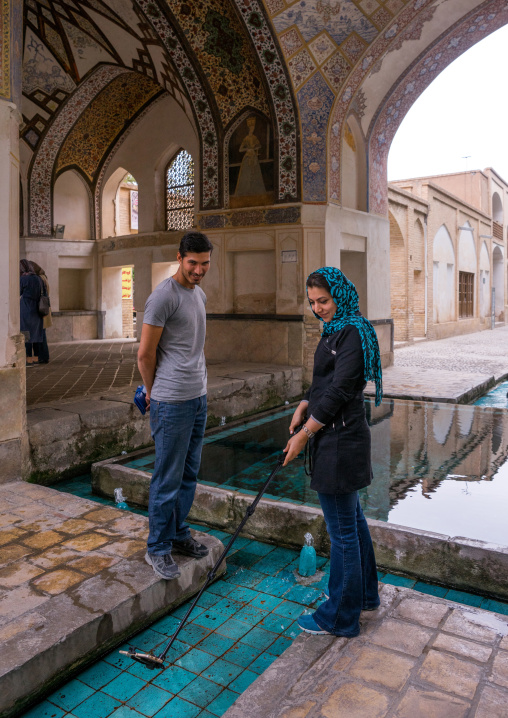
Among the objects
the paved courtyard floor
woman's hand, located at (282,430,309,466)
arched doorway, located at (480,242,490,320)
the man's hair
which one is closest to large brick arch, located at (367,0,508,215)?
the paved courtyard floor

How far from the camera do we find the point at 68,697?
211 cm

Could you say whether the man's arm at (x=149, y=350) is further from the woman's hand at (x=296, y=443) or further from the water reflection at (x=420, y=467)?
the water reflection at (x=420, y=467)

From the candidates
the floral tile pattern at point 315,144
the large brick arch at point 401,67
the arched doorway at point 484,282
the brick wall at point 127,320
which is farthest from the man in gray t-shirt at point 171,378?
the arched doorway at point 484,282

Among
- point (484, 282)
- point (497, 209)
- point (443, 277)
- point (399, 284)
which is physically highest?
point (497, 209)

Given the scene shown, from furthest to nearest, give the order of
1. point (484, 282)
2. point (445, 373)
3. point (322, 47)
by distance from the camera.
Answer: point (484, 282) → point (445, 373) → point (322, 47)

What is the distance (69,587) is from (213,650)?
67 cm

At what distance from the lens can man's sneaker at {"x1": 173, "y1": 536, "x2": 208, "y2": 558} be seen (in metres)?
2.86

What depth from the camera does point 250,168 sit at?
8797 millimetres

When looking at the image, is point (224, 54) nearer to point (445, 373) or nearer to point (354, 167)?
point (354, 167)

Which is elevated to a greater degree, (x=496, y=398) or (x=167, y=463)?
(x=167, y=463)

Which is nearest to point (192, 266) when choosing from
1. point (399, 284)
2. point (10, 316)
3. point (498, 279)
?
point (10, 316)

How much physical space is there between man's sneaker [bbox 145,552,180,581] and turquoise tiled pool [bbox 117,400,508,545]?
131 cm

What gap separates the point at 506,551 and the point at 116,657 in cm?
180

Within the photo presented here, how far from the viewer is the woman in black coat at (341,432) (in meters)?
2.17
